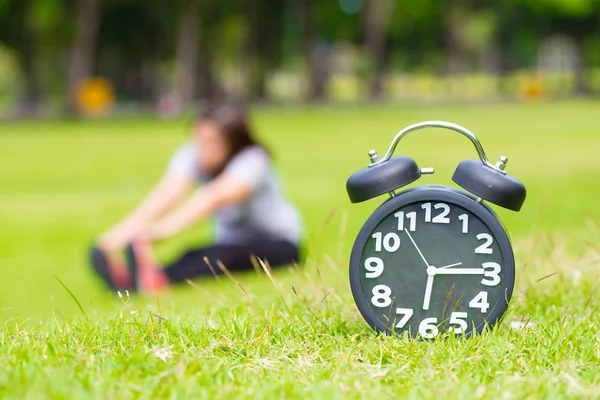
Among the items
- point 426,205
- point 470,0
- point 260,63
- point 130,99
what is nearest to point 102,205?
point 426,205

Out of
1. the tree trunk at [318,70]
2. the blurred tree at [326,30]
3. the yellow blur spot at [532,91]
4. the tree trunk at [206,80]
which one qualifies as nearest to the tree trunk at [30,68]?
the tree trunk at [206,80]

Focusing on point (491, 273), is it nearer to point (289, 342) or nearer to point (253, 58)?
point (289, 342)

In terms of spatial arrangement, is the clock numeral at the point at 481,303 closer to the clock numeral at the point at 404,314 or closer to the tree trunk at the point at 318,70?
the clock numeral at the point at 404,314

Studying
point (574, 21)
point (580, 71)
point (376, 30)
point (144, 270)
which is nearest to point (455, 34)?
point (376, 30)

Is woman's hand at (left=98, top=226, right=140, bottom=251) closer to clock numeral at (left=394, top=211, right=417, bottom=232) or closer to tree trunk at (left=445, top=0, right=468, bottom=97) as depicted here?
clock numeral at (left=394, top=211, right=417, bottom=232)

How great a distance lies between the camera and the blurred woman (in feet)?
25.8

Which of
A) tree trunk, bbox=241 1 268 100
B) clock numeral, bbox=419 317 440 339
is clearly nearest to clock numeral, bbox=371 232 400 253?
clock numeral, bbox=419 317 440 339

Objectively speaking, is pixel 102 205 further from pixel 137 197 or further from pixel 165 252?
pixel 165 252

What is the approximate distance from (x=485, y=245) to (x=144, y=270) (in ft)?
15.6

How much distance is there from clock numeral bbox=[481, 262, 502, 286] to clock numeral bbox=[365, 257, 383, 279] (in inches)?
13.6

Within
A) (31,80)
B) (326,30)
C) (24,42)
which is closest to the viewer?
(24,42)

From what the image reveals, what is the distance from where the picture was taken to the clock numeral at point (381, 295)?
3357mm

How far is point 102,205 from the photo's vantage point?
46.8ft

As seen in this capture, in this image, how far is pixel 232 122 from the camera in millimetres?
8234
